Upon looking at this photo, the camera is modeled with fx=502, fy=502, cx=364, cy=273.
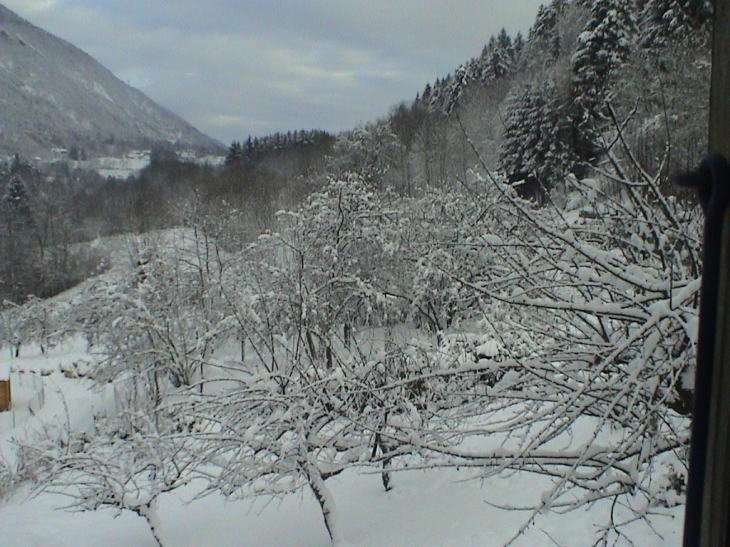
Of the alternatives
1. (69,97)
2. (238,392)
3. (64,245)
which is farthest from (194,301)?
(69,97)

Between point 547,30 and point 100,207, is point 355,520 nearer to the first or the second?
point 547,30

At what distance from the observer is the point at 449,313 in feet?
41.1

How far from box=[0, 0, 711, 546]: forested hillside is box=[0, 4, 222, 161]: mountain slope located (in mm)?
80836

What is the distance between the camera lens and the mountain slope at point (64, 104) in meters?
101

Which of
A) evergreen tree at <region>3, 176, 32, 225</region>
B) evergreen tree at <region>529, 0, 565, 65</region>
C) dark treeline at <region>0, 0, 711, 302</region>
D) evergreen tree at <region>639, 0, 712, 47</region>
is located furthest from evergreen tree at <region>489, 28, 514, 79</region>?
evergreen tree at <region>3, 176, 32, 225</region>

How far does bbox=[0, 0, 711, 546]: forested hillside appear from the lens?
2625mm

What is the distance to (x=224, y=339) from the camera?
11.9m

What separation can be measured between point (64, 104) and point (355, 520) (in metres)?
146

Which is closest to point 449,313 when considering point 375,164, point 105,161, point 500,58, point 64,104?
point 375,164

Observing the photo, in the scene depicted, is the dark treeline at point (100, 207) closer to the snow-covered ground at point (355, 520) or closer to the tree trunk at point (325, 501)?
the snow-covered ground at point (355, 520)

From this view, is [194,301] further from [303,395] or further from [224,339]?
[303,395]

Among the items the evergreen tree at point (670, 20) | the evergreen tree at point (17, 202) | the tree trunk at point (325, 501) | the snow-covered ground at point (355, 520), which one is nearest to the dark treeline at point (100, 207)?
the evergreen tree at point (17, 202)

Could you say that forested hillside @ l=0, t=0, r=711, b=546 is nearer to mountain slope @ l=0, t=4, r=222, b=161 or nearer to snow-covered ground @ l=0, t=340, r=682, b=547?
snow-covered ground @ l=0, t=340, r=682, b=547

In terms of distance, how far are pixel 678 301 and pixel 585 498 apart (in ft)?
4.11
